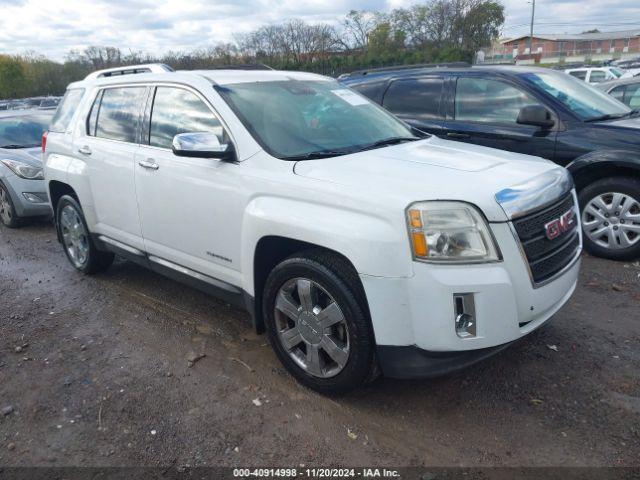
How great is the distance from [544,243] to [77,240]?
173 inches

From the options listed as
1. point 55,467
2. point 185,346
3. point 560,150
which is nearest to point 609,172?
point 560,150

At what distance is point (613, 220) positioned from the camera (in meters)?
5.03

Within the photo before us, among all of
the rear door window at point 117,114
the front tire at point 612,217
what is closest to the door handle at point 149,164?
the rear door window at point 117,114

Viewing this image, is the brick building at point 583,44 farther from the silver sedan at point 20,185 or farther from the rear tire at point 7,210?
the rear tire at point 7,210

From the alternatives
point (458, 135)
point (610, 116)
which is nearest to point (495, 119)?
point (458, 135)

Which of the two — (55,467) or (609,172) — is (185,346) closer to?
(55,467)

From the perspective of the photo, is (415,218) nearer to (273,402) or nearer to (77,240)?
(273,402)

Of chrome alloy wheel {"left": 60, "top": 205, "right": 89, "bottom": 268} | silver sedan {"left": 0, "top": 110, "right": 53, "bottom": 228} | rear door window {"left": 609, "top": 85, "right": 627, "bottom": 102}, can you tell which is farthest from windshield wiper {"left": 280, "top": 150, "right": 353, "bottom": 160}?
rear door window {"left": 609, "top": 85, "right": 627, "bottom": 102}

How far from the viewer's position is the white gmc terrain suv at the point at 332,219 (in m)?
2.56

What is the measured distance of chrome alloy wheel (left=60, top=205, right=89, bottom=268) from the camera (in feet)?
16.9

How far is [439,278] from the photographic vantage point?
2.49 m

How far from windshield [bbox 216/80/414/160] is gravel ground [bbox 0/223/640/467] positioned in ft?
4.82

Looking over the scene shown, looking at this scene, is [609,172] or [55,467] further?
[609,172]

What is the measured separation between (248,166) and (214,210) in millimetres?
404
